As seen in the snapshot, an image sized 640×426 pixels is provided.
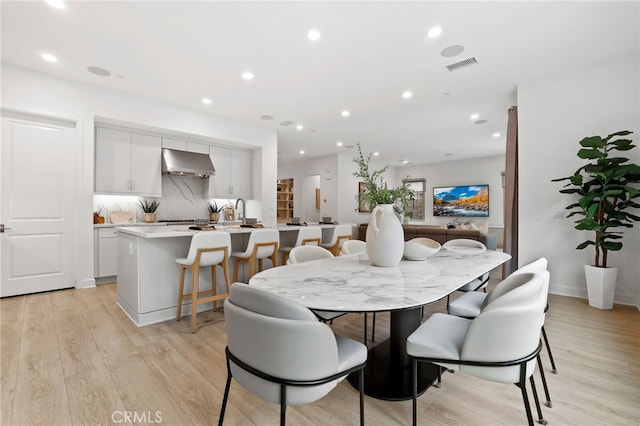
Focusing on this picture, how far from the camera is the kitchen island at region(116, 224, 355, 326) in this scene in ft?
9.46

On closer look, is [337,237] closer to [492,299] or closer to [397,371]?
[397,371]

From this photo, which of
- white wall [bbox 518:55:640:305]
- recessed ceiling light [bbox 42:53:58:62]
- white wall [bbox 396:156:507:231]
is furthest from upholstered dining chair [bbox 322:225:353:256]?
white wall [bbox 396:156:507:231]

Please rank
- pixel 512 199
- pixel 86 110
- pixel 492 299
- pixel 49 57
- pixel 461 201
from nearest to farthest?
pixel 492 299
pixel 49 57
pixel 86 110
pixel 512 199
pixel 461 201

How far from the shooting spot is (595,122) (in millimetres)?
3662

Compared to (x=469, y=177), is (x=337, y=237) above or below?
below

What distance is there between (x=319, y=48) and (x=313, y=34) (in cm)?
27

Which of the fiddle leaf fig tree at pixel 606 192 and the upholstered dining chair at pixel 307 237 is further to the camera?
the upholstered dining chair at pixel 307 237

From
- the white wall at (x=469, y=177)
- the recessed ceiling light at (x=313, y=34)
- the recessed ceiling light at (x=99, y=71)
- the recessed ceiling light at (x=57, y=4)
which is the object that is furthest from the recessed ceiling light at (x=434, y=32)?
the white wall at (x=469, y=177)

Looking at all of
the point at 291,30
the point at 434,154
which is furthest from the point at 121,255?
the point at 434,154

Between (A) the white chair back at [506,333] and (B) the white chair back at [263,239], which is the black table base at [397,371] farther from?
(B) the white chair back at [263,239]

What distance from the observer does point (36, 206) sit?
12.9ft

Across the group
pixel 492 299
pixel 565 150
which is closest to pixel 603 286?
pixel 565 150

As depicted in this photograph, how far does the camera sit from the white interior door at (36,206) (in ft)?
12.3

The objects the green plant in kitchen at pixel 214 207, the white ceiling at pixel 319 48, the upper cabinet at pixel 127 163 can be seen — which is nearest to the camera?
the white ceiling at pixel 319 48
